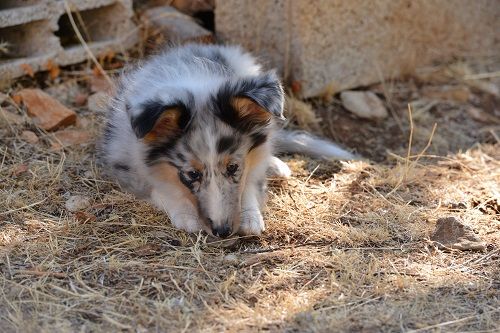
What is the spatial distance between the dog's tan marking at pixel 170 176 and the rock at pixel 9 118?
1.42 m

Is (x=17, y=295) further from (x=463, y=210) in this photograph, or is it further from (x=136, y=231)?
(x=463, y=210)

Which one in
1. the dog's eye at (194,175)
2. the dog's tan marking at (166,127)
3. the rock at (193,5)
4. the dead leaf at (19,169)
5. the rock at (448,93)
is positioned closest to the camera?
the dog's tan marking at (166,127)

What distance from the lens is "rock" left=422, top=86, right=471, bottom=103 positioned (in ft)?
19.8

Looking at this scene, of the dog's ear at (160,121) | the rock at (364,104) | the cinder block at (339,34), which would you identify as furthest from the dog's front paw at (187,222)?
the rock at (364,104)

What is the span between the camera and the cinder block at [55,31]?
5219 mm

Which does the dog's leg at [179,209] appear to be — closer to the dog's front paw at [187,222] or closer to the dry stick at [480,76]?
the dog's front paw at [187,222]

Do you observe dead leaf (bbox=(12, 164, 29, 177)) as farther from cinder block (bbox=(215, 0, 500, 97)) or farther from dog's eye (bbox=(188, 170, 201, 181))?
cinder block (bbox=(215, 0, 500, 97))

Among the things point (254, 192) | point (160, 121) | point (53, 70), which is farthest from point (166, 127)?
point (53, 70)

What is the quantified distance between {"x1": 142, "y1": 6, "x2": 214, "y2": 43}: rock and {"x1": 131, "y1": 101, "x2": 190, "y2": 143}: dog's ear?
1800mm

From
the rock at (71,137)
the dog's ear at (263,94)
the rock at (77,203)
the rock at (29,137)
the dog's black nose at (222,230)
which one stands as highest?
the dog's ear at (263,94)

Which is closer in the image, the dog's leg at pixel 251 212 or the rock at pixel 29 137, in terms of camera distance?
the dog's leg at pixel 251 212

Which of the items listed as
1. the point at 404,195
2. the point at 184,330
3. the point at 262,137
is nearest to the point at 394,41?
the point at 404,195

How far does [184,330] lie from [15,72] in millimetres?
2914

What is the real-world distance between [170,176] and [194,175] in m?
0.26
